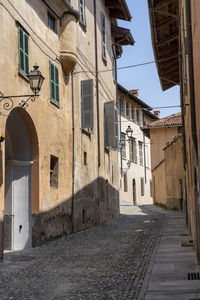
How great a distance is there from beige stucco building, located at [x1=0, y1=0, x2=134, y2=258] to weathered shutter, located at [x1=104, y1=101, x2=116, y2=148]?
0.69 metres

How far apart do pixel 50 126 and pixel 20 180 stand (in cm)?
215

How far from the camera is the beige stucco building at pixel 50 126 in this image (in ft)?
35.8

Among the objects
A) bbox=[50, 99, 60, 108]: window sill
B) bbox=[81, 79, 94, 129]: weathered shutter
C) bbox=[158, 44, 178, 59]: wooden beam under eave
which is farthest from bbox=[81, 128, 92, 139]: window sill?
bbox=[158, 44, 178, 59]: wooden beam under eave

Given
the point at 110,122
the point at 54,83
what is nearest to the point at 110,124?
the point at 110,122

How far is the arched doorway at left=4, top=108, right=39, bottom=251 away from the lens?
11.1 meters

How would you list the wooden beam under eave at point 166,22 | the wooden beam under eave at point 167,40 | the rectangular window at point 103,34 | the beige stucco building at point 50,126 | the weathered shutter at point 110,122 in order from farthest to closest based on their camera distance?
the rectangular window at point 103,34 → the weathered shutter at point 110,122 → the wooden beam under eave at point 167,40 → the wooden beam under eave at point 166,22 → the beige stucco building at point 50,126

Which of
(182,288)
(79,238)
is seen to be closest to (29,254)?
(79,238)

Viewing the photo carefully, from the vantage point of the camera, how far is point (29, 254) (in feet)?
34.1

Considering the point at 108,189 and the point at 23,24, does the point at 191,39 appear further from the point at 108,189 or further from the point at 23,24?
the point at 108,189

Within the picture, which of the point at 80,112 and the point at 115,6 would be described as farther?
the point at 115,6

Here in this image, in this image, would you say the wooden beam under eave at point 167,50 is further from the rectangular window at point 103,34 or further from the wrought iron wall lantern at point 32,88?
the wrought iron wall lantern at point 32,88

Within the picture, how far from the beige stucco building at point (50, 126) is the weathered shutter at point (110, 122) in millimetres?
693

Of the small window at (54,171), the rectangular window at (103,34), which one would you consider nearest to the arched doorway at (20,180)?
the small window at (54,171)

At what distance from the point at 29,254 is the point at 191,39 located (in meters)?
5.98
